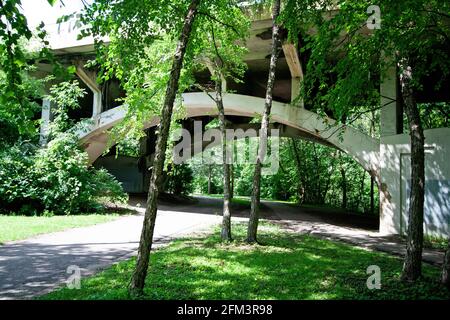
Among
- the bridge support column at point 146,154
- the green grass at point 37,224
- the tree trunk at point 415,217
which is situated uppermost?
the bridge support column at point 146,154

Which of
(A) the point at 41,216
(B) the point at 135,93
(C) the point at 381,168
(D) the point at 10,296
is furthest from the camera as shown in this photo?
(A) the point at 41,216

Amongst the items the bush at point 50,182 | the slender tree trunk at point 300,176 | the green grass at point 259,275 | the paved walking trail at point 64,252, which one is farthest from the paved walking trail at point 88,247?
the slender tree trunk at point 300,176

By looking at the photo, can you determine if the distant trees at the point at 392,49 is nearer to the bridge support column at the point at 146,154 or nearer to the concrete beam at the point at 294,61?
the concrete beam at the point at 294,61

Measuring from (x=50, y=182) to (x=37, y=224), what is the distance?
135 inches

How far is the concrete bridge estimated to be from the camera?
33.8 feet

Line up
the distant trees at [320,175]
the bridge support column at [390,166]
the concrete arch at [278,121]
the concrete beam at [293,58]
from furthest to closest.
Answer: the distant trees at [320,175]
the concrete beam at [293,58]
the concrete arch at [278,121]
the bridge support column at [390,166]

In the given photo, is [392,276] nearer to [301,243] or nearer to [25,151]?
[301,243]

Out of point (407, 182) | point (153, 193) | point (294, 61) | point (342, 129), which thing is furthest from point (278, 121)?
point (153, 193)

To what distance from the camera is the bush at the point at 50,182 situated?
13898 millimetres

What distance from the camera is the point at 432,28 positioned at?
6285 mm

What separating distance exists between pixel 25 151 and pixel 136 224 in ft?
21.3

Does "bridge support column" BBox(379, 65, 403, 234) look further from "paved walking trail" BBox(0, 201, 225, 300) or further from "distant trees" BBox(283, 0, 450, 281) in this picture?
"paved walking trail" BBox(0, 201, 225, 300)

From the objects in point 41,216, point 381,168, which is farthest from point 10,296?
point 381,168

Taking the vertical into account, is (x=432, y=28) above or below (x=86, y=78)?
below
